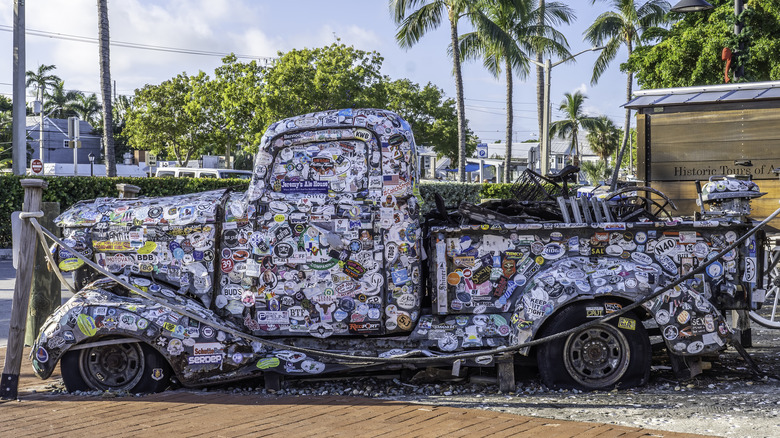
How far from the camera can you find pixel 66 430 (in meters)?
4.68

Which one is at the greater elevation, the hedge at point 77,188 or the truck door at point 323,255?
the hedge at point 77,188

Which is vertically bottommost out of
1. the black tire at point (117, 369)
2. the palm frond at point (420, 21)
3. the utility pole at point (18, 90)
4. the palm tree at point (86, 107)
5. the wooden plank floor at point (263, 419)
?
the wooden plank floor at point (263, 419)

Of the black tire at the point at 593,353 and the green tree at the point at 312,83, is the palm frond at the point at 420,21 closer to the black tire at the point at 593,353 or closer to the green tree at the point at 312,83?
the green tree at the point at 312,83

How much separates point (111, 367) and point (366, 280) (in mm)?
1962

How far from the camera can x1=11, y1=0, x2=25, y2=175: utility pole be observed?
65.5ft

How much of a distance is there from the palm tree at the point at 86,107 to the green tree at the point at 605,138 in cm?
5317

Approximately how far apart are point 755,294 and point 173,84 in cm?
4289

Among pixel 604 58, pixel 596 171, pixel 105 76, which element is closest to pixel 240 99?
pixel 105 76

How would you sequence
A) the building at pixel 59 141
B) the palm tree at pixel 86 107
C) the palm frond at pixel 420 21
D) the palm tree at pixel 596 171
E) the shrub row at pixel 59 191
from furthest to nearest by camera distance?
the palm tree at pixel 86 107 < the building at pixel 59 141 < the palm tree at pixel 596 171 < the palm frond at pixel 420 21 < the shrub row at pixel 59 191

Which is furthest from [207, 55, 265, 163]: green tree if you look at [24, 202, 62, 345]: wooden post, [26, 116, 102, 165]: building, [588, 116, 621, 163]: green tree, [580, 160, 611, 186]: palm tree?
[588, 116, 621, 163]: green tree

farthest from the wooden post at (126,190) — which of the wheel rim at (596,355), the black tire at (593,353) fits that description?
the wheel rim at (596,355)

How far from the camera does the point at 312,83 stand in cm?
3400

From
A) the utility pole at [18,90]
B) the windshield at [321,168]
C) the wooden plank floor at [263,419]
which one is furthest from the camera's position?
the utility pole at [18,90]

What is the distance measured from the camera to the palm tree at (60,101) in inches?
3297
